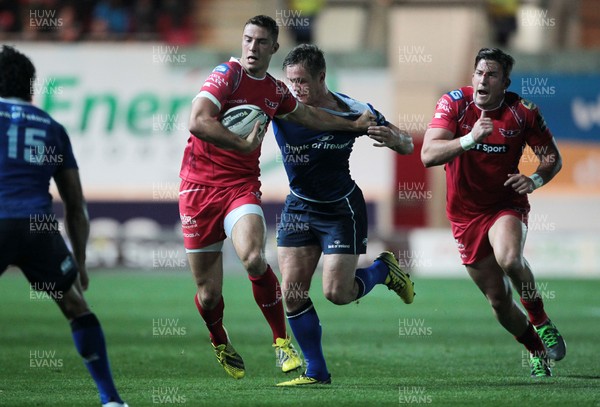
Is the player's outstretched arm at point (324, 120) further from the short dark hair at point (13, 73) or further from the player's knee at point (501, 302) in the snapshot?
the short dark hair at point (13, 73)

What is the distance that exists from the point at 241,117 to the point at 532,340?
316 centimetres

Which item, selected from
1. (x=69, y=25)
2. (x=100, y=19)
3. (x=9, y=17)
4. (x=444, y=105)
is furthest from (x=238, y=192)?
(x=9, y=17)

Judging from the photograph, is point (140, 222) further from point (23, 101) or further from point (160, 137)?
point (23, 101)

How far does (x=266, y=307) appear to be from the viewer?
9031 millimetres

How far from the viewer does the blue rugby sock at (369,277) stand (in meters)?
9.13

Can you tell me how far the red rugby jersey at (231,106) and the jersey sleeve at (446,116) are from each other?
120cm

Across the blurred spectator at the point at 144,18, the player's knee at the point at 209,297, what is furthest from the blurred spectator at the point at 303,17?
the player's knee at the point at 209,297

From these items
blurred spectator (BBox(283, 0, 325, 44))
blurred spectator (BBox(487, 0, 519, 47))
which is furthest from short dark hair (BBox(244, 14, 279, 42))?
blurred spectator (BBox(487, 0, 519, 47))

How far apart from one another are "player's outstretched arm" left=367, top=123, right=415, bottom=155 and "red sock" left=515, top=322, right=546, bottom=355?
189 cm

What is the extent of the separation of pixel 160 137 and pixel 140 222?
2.11m

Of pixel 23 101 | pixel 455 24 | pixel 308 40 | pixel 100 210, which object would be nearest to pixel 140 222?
pixel 100 210

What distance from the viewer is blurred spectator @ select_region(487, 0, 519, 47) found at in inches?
1061

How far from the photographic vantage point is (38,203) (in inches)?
255

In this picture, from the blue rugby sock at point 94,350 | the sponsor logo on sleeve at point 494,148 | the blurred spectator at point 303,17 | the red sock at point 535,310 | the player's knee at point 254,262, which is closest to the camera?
the blue rugby sock at point 94,350
